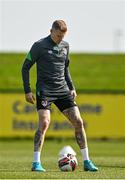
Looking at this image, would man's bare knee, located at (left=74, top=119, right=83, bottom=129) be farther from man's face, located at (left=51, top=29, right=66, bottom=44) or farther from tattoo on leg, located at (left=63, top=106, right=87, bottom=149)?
man's face, located at (left=51, top=29, right=66, bottom=44)

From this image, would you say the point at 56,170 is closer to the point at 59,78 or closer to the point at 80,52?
the point at 59,78

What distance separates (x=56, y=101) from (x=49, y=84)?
0.37 metres

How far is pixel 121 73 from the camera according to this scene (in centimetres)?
4634

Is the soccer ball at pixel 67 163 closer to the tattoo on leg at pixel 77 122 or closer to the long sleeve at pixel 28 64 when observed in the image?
the tattoo on leg at pixel 77 122

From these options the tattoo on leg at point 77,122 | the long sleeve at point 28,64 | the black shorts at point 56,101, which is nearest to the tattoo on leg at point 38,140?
the black shorts at point 56,101

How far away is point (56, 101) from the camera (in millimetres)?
15477

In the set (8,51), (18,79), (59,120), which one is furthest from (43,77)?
(8,51)

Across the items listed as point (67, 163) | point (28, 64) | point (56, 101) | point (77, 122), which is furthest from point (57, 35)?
point (67, 163)

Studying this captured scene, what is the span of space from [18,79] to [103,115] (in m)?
10.5

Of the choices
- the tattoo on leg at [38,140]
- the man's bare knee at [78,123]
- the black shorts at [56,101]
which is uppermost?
the black shorts at [56,101]

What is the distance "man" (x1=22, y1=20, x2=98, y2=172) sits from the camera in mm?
15156

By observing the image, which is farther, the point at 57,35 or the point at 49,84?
the point at 49,84

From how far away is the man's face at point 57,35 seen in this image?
15.0 metres

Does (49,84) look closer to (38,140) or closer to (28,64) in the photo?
(28,64)
